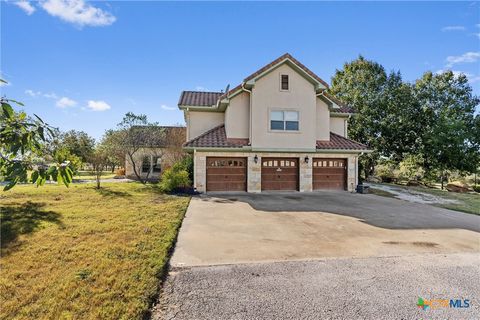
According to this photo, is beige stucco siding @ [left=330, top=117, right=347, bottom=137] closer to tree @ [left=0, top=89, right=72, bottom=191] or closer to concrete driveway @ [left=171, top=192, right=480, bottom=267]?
concrete driveway @ [left=171, top=192, right=480, bottom=267]

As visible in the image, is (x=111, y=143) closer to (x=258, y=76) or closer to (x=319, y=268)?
(x=258, y=76)

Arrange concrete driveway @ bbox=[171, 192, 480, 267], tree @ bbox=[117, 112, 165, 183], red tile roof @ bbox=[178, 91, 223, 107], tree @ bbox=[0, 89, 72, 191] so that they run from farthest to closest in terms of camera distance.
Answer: tree @ bbox=[117, 112, 165, 183], red tile roof @ bbox=[178, 91, 223, 107], concrete driveway @ bbox=[171, 192, 480, 267], tree @ bbox=[0, 89, 72, 191]

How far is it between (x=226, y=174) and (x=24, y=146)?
13.2 m

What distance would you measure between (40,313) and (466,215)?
44.3 ft

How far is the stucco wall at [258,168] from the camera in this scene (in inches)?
566

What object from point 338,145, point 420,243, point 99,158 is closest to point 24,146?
point 420,243

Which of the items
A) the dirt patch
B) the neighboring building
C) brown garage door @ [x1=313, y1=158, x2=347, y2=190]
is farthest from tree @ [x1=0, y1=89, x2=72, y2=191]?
the neighboring building

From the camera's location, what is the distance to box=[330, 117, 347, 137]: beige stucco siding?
18.2 metres

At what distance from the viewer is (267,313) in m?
3.15

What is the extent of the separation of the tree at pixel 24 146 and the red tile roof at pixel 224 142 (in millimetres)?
Result: 12294

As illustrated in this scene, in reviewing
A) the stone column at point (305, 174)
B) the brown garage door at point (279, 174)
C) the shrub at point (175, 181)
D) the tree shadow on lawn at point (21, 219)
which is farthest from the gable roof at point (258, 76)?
the tree shadow on lawn at point (21, 219)

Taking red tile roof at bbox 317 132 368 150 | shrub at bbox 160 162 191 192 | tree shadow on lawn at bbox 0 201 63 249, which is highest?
red tile roof at bbox 317 132 368 150

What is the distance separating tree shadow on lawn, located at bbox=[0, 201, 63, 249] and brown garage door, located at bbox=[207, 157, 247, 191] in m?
7.97

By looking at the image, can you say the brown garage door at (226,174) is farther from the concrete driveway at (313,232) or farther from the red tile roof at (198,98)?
the red tile roof at (198,98)
